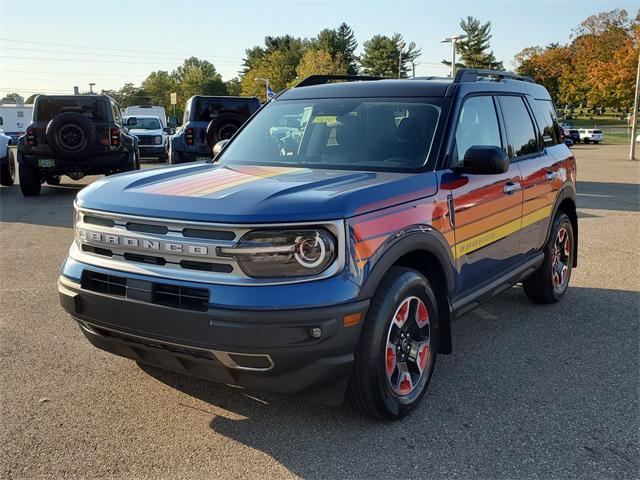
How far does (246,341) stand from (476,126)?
2411mm

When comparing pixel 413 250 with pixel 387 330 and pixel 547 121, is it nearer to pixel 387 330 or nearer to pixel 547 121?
pixel 387 330

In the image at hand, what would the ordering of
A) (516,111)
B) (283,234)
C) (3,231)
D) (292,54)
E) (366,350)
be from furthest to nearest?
(292,54) < (3,231) < (516,111) < (366,350) < (283,234)

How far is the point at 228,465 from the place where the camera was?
303 centimetres

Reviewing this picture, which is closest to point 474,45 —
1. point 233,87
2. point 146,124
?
point 233,87

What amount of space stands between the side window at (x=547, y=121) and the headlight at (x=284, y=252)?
130 inches

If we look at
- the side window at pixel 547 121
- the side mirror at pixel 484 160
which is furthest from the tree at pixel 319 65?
the side mirror at pixel 484 160

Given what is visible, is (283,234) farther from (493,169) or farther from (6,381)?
(6,381)

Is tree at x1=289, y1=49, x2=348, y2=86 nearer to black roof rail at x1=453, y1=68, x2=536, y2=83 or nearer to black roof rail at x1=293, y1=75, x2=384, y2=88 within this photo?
black roof rail at x1=293, y1=75, x2=384, y2=88

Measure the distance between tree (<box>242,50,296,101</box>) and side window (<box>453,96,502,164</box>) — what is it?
75.9 metres

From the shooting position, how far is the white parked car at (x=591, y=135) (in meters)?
43.7

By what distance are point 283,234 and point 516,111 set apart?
9.59ft

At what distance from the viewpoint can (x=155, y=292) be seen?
122 inches

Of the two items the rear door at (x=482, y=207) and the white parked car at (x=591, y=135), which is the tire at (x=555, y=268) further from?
the white parked car at (x=591, y=135)

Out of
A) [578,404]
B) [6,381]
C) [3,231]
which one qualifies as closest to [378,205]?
[578,404]
